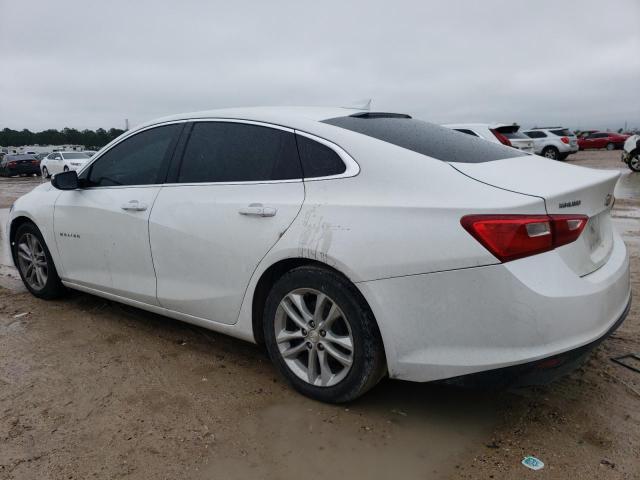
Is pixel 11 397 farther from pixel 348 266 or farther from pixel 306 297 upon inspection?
pixel 348 266

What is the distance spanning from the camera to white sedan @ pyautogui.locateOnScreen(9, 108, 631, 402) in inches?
87.3

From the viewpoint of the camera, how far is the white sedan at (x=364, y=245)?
222 cm

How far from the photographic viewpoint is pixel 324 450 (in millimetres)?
2438

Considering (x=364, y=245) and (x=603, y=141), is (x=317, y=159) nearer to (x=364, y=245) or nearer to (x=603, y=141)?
(x=364, y=245)

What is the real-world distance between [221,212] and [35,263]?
2461mm

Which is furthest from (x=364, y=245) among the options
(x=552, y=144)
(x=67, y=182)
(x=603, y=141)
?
(x=603, y=141)

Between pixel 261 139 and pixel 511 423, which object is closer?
pixel 511 423

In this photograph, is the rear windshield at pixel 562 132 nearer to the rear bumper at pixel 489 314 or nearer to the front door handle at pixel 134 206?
the front door handle at pixel 134 206

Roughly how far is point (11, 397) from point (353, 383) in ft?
6.30

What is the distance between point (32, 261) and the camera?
181 inches

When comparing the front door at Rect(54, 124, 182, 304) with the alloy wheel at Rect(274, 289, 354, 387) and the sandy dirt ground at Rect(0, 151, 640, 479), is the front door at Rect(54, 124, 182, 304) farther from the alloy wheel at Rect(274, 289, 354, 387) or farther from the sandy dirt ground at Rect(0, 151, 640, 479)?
the alloy wheel at Rect(274, 289, 354, 387)

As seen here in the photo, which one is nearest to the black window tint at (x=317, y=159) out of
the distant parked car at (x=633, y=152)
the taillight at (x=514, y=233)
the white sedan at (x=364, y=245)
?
the white sedan at (x=364, y=245)

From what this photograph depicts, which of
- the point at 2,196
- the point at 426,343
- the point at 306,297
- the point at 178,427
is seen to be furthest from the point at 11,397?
the point at 2,196

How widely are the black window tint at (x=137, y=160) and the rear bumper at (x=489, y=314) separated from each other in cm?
182
